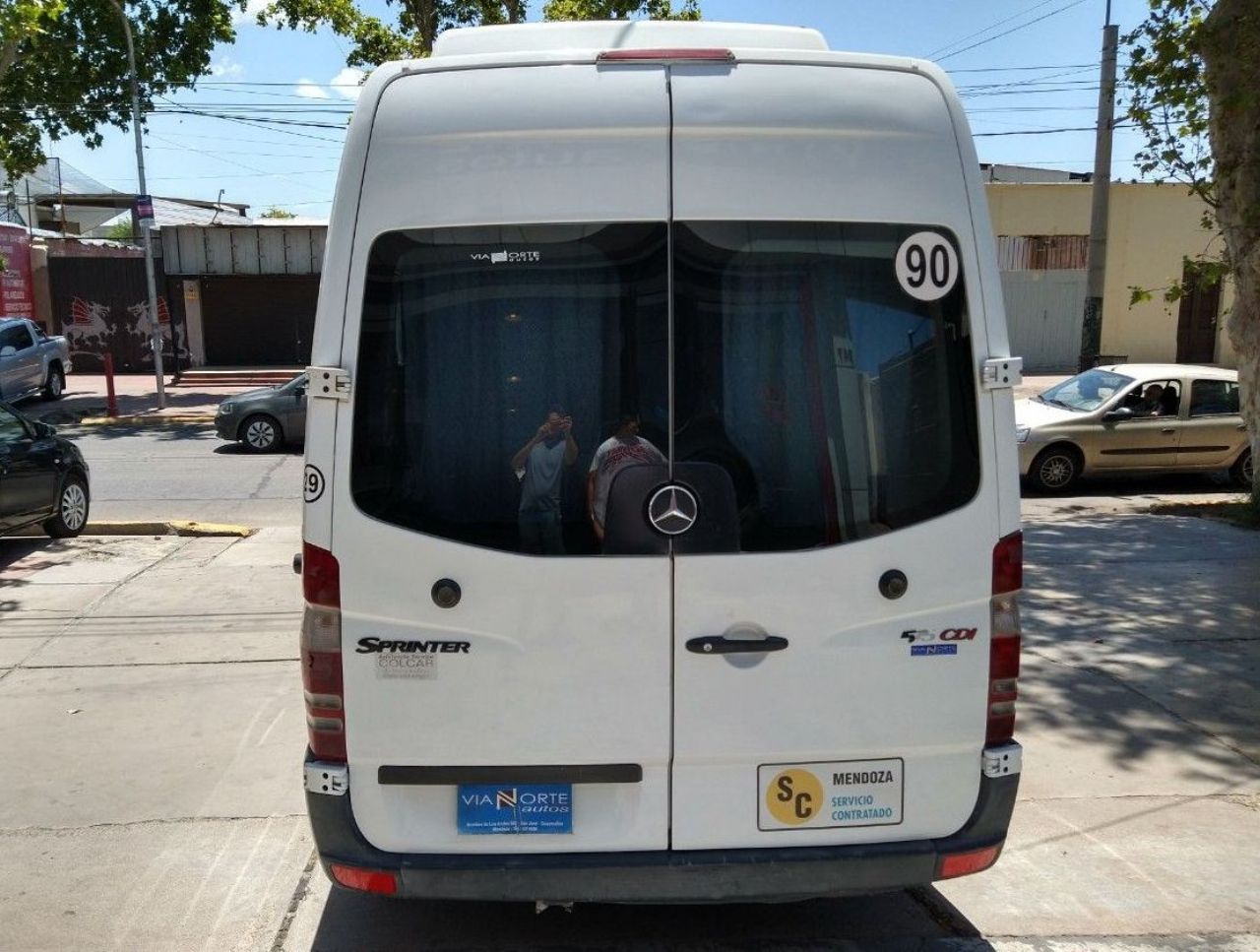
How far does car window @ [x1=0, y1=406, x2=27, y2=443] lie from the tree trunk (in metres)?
11.1

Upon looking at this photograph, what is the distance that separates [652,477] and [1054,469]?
465 inches

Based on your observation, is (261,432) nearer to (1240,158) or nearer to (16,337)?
(16,337)

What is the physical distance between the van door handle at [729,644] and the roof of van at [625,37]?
69.9 inches

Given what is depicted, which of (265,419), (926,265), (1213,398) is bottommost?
(265,419)

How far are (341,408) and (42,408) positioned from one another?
2267 cm

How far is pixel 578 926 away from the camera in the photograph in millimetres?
3873

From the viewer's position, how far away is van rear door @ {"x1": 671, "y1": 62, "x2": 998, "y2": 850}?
10.1 feet

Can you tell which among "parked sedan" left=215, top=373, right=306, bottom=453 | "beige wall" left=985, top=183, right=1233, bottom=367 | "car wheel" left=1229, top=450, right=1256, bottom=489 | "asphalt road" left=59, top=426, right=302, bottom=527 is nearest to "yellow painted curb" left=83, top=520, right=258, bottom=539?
"asphalt road" left=59, top=426, right=302, bottom=527

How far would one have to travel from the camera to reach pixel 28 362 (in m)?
22.7

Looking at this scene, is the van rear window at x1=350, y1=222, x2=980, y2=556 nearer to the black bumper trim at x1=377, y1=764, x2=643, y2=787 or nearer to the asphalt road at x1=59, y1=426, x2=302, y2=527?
the black bumper trim at x1=377, y1=764, x2=643, y2=787

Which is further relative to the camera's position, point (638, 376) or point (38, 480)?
point (38, 480)

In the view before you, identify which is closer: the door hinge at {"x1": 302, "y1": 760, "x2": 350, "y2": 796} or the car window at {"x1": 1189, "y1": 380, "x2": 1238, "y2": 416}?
the door hinge at {"x1": 302, "y1": 760, "x2": 350, "y2": 796}

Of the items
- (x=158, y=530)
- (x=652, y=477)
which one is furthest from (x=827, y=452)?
(x=158, y=530)

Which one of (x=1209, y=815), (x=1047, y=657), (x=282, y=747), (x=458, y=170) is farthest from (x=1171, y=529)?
(x=458, y=170)
